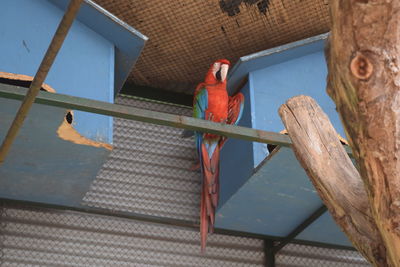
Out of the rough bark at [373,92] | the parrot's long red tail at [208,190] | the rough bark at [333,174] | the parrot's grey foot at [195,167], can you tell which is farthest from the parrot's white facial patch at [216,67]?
the rough bark at [373,92]

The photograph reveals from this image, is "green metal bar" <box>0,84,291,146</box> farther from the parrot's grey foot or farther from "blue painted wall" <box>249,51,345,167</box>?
the parrot's grey foot

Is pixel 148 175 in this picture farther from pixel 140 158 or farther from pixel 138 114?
pixel 138 114

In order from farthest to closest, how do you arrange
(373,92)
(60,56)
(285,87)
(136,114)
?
1. (285,87)
2. (60,56)
3. (136,114)
4. (373,92)

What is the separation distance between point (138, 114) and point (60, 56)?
0.53 m

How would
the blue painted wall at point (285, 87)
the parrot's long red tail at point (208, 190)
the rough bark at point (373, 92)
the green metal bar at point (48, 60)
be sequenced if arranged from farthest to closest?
the blue painted wall at point (285, 87) → the parrot's long red tail at point (208, 190) → the green metal bar at point (48, 60) → the rough bark at point (373, 92)

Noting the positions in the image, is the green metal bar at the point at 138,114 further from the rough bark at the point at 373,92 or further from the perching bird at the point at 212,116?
the rough bark at the point at 373,92

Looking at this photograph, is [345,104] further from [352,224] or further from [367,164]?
[352,224]

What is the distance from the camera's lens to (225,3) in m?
3.24

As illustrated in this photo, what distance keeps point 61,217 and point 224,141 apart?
81 cm

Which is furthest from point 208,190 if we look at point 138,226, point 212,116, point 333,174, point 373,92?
point 373,92

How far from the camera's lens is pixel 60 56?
2721mm

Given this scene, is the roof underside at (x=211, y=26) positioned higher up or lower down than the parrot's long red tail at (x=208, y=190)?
higher up

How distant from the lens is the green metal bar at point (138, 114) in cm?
225

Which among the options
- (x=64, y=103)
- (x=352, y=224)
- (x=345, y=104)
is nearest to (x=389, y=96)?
(x=345, y=104)
